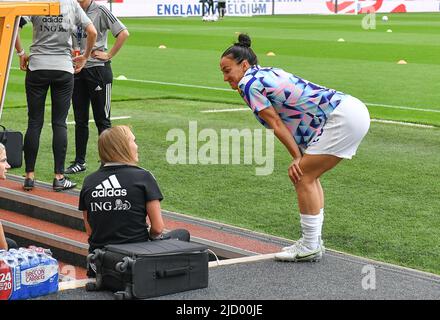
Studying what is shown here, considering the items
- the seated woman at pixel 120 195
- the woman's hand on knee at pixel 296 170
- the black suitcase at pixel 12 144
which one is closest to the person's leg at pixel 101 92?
the black suitcase at pixel 12 144

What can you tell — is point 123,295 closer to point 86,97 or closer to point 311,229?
point 311,229

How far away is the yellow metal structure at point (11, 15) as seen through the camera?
6.62m

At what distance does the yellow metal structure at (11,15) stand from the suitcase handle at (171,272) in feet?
5.57

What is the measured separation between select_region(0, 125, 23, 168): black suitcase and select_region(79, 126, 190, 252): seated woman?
82.1 inches

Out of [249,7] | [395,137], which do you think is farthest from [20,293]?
[249,7]

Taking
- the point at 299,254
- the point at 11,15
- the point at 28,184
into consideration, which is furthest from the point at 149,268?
the point at 28,184

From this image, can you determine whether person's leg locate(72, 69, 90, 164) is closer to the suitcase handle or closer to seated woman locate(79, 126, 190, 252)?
→ seated woman locate(79, 126, 190, 252)

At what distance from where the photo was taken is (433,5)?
2311 inches

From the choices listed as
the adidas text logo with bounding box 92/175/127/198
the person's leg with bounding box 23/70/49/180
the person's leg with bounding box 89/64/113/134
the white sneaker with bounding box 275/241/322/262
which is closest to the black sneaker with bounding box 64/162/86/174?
the person's leg with bounding box 89/64/113/134

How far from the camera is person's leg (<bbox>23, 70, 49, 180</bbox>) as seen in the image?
32.1ft

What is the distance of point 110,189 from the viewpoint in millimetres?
6582

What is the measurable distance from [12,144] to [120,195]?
8.10ft
